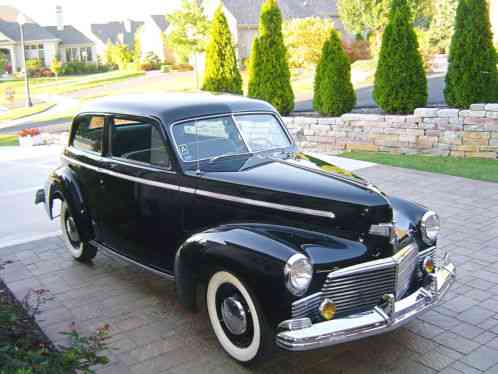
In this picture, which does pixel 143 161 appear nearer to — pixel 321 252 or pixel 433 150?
pixel 321 252

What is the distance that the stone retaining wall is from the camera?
1043cm

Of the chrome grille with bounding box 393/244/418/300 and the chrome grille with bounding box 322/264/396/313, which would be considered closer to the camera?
the chrome grille with bounding box 322/264/396/313

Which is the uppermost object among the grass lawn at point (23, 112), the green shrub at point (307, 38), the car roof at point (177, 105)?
the green shrub at point (307, 38)

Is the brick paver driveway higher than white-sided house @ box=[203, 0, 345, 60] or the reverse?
the reverse

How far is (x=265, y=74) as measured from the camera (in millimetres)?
13625

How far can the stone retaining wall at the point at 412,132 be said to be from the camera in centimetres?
1043

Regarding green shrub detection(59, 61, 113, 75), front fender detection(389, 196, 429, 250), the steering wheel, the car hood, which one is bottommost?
front fender detection(389, 196, 429, 250)

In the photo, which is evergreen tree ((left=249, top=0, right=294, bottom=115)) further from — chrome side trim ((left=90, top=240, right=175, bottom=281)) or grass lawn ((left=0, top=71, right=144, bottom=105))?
grass lawn ((left=0, top=71, right=144, bottom=105))

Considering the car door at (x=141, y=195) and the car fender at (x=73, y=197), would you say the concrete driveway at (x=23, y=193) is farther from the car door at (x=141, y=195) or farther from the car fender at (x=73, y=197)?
the car door at (x=141, y=195)

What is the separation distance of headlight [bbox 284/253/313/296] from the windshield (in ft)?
4.78

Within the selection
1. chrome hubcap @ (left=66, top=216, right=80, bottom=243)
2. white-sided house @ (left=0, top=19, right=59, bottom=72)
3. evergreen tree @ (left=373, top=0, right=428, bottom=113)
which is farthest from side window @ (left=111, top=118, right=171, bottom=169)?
white-sided house @ (left=0, top=19, right=59, bottom=72)

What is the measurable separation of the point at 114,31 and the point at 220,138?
251 feet

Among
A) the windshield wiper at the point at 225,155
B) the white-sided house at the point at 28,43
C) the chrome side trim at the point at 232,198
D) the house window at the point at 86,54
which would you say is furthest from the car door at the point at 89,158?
the house window at the point at 86,54

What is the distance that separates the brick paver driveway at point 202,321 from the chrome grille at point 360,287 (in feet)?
1.65
